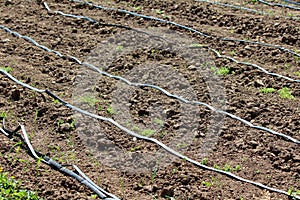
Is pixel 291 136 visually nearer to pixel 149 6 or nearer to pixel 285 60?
pixel 285 60

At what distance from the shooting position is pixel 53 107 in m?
5.01

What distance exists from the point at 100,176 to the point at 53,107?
104 centimetres

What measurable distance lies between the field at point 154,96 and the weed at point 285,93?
12mm

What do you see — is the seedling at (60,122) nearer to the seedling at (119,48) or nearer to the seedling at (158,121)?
the seedling at (158,121)

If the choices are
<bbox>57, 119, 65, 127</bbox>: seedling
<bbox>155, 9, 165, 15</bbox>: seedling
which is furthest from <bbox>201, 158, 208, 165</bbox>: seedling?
<bbox>155, 9, 165, 15</bbox>: seedling

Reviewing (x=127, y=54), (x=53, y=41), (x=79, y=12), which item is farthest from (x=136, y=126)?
(x=79, y=12)

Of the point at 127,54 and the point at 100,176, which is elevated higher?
the point at 127,54

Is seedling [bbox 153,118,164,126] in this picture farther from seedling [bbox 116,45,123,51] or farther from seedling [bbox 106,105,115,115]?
seedling [bbox 116,45,123,51]

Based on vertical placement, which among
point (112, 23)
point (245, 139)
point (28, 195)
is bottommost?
point (28, 195)

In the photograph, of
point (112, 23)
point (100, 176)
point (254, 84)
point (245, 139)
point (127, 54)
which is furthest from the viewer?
point (112, 23)

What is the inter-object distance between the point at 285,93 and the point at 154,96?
126 cm

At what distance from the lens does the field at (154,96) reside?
4273mm

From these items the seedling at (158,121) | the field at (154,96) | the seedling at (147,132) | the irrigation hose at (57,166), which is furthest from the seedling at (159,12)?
the irrigation hose at (57,166)

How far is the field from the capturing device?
427 centimetres
